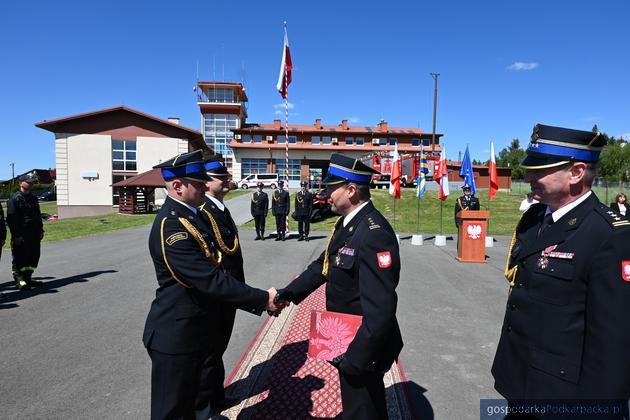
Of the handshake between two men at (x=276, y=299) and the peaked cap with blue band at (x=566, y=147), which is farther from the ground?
the peaked cap with blue band at (x=566, y=147)

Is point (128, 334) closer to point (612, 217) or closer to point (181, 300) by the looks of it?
point (181, 300)

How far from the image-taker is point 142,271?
27.7ft

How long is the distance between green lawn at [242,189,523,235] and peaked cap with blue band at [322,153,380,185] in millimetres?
14670

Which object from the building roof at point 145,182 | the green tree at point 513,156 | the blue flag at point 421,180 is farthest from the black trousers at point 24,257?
the green tree at point 513,156

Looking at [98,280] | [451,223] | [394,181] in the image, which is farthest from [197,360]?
[451,223]

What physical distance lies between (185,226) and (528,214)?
2304mm

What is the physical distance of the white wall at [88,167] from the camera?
29344 mm

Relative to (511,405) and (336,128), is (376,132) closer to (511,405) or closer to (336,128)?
(336,128)

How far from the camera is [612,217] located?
1745mm

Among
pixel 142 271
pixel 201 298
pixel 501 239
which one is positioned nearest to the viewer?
pixel 201 298

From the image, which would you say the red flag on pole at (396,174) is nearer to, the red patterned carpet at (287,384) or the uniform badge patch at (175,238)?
the red patterned carpet at (287,384)

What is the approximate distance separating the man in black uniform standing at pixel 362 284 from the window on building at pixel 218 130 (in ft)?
182

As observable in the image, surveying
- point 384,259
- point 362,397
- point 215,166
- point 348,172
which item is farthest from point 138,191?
point 384,259

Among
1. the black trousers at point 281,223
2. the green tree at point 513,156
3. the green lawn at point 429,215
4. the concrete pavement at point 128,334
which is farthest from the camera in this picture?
the green tree at point 513,156
